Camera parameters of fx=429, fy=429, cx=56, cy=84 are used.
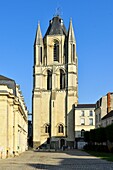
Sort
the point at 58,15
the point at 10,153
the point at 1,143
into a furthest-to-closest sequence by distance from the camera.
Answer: the point at 58,15 → the point at 10,153 → the point at 1,143

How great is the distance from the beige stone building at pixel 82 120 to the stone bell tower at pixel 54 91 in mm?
1554

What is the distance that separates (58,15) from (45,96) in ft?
104

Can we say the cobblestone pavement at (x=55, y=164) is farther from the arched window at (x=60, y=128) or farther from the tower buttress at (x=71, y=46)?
the tower buttress at (x=71, y=46)

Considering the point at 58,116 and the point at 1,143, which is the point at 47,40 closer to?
the point at 58,116

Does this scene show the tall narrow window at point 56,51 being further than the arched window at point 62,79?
Yes

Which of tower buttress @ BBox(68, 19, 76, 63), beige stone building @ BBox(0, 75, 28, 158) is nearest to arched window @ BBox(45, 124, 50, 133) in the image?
tower buttress @ BBox(68, 19, 76, 63)

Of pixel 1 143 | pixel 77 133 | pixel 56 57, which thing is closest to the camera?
pixel 1 143

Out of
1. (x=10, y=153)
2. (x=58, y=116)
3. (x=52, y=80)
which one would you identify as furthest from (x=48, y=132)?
(x=10, y=153)

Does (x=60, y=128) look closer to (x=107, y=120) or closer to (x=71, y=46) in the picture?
(x=71, y=46)

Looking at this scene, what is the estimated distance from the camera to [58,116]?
126m

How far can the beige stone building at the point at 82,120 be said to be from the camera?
408 feet

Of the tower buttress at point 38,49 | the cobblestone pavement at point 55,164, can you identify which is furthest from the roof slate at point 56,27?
the cobblestone pavement at point 55,164

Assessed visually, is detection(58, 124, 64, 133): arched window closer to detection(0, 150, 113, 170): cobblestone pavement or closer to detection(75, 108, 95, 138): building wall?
detection(75, 108, 95, 138): building wall

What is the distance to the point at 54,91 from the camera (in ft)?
416
